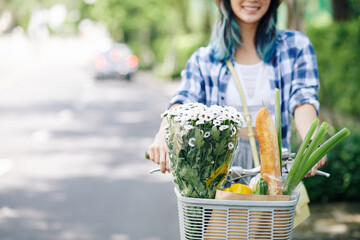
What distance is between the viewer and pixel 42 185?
295 inches

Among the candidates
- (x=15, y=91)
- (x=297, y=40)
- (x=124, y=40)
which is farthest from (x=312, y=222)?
(x=124, y=40)

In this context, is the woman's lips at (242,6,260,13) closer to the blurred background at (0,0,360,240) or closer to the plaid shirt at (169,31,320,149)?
the plaid shirt at (169,31,320,149)

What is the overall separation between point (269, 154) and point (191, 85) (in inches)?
28.8

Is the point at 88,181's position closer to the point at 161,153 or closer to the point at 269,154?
the point at 161,153

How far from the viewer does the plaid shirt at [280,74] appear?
246 centimetres

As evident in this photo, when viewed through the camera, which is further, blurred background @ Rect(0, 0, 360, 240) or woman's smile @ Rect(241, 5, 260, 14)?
blurred background @ Rect(0, 0, 360, 240)

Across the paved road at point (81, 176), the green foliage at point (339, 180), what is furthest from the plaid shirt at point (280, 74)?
the green foliage at point (339, 180)

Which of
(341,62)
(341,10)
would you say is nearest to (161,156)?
(341,62)

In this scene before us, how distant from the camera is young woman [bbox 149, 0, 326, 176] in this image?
246 cm

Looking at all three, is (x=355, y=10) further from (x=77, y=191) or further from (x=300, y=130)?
(x=300, y=130)

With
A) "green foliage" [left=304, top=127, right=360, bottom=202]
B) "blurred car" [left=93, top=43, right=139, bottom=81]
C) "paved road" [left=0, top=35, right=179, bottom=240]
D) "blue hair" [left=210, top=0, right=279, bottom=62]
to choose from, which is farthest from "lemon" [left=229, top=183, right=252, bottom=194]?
"blurred car" [left=93, top=43, right=139, bottom=81]

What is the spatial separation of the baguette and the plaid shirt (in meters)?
0.58

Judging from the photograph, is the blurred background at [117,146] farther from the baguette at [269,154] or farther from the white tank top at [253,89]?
the baguette at [269,154]

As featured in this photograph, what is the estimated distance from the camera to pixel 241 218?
70.5 inches
